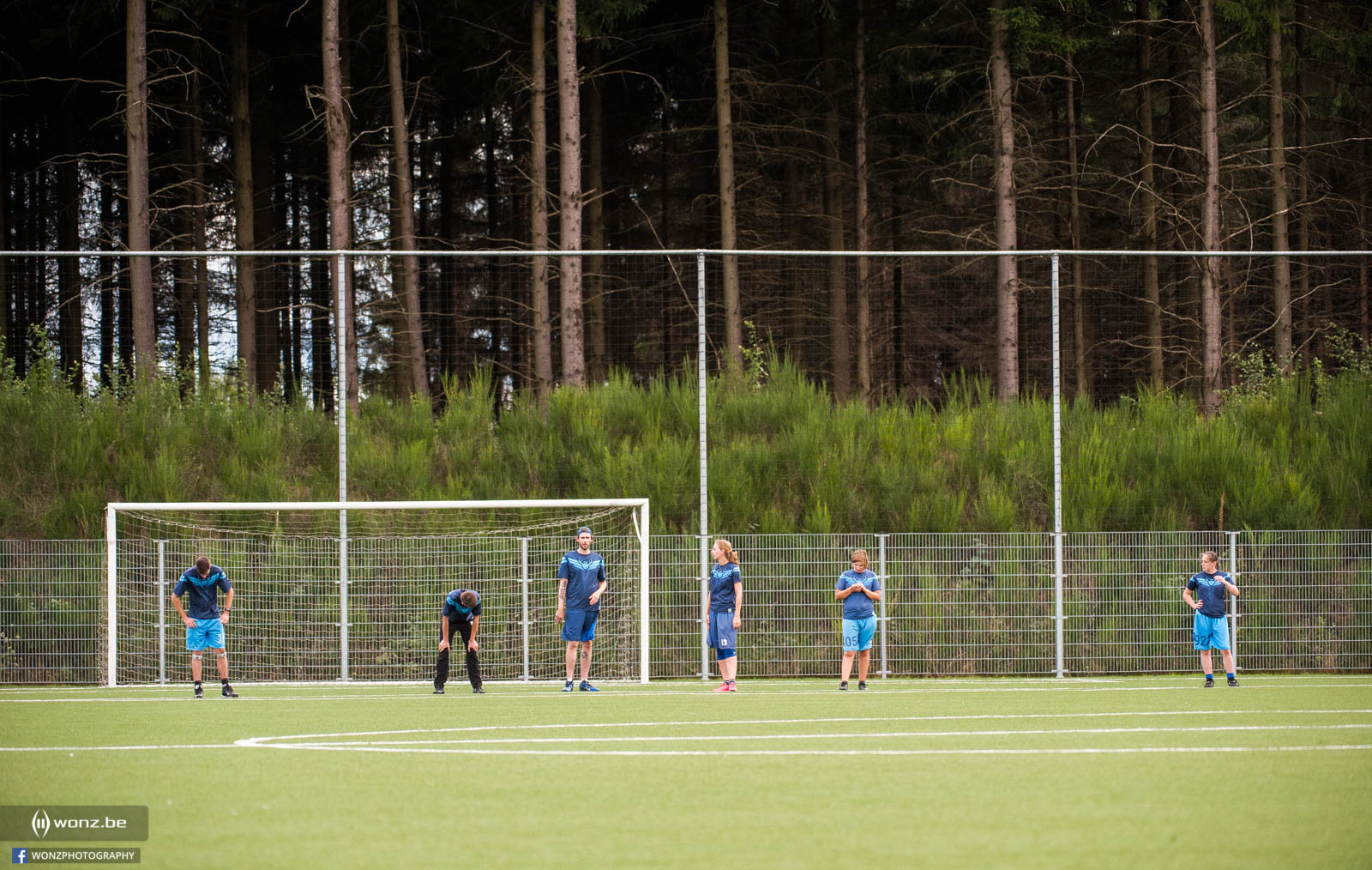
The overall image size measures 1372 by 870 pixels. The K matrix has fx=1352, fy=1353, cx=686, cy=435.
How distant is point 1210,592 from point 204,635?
11.5 metres

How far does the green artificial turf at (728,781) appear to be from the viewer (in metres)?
6.32

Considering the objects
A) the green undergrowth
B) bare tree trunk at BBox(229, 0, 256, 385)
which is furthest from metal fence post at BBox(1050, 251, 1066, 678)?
bare tree trunk at BBox(229, 0, 256, 385)

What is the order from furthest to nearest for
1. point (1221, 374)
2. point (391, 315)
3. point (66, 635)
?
point (1221, 374), point (391, 315), point (66, 635)

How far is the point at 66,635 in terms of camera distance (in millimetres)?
17734

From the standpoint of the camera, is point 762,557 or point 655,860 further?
point 762,557

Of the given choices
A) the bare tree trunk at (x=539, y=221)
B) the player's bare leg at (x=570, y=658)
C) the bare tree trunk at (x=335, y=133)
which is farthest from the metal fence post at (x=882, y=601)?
the bare tree trunk at (x=335, y=133)

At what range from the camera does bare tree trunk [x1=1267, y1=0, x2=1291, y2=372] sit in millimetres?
24344

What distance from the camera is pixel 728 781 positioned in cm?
820

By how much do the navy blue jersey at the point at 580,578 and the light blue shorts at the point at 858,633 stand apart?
286 centimetres

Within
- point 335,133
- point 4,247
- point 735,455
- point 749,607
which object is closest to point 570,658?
point 749,607

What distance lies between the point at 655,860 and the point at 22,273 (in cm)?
2358

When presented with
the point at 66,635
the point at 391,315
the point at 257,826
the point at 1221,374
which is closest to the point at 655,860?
the point at 257,826

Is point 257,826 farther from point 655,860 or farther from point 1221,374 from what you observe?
point 1221,374

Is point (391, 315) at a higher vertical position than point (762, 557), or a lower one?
higher
